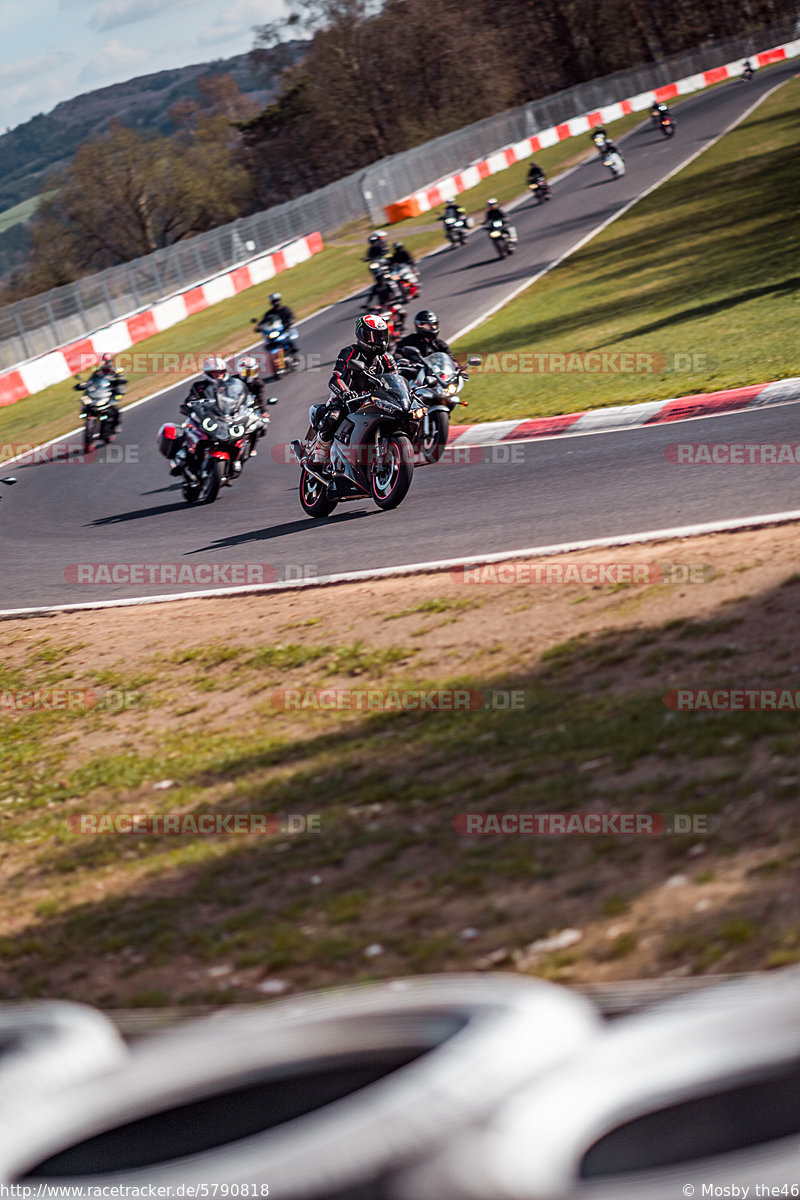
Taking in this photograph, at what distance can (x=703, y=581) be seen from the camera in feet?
24.7

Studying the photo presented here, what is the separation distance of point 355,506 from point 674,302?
29.8ft

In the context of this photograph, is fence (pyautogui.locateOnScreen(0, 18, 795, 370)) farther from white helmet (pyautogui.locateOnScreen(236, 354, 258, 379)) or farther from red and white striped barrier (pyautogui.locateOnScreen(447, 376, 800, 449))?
red and white striped barrier (pyautogui.locateOnScreen(447, 376, 800, 449))

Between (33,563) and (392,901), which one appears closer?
(392,901)

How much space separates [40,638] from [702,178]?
90.8ft

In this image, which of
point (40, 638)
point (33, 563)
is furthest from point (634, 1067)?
point (33, 563)

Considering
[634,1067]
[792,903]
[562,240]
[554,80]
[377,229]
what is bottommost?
[792,903]

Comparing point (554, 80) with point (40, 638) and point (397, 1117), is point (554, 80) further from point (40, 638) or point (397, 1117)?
point (397, 1117)

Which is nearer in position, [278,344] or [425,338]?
[425,338]

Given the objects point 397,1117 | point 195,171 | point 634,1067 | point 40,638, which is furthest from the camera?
point 195,171

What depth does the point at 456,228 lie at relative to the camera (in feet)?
122

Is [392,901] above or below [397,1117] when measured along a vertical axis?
below
